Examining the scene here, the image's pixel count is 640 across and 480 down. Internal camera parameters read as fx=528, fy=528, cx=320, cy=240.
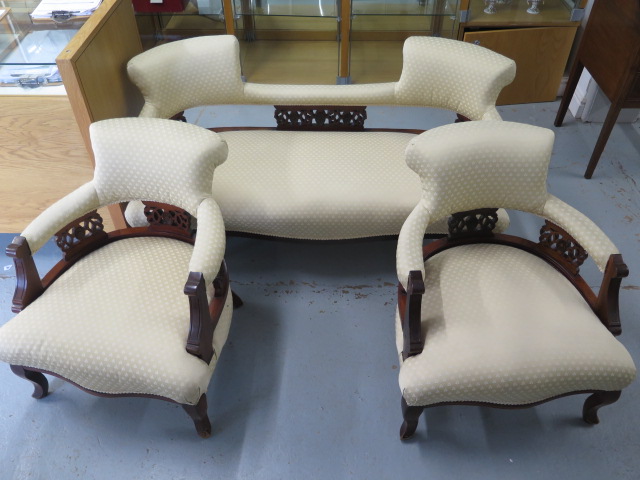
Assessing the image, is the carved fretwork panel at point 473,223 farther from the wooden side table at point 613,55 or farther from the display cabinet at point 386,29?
the display cabinet at point 386,29

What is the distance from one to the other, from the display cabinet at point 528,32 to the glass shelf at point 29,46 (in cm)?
202

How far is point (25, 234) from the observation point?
1578 mm

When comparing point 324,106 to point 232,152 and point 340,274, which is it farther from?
point 340,274

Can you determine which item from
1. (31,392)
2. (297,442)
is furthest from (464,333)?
(31,392)

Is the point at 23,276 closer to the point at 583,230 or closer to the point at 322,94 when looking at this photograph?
the point at 322,94

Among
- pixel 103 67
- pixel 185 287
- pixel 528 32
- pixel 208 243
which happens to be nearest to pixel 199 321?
pixel 185 287

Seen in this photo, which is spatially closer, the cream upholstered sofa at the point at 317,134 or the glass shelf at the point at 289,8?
the cream upholstered sofa at the point at 317,134

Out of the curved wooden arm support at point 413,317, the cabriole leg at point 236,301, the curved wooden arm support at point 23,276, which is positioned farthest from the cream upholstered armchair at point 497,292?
the curved wooden arm support at point 23,276

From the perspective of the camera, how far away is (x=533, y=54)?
Result: 2963mm

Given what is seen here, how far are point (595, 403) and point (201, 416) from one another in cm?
120

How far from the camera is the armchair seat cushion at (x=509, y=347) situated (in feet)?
4.67

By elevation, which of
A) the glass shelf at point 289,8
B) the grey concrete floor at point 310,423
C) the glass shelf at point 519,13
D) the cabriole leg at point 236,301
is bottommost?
the grey concrete floor at point 310,423

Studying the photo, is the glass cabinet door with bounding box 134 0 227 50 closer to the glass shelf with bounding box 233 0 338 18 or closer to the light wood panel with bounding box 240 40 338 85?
the glass shelf with bounding box 233 0 338 18

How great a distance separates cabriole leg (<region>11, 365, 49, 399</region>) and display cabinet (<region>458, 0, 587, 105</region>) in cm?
258
